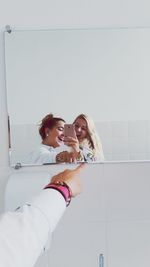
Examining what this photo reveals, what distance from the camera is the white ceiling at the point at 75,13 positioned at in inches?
52.7

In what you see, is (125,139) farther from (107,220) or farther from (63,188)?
(63,188)

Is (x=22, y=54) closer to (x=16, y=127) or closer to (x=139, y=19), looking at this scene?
(x=16, y=127)

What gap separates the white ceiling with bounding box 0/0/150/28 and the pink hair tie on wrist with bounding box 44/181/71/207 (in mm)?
663

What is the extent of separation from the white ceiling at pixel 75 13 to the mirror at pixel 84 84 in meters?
0.03

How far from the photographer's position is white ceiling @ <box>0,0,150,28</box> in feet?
4.39

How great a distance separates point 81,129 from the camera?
1378mm

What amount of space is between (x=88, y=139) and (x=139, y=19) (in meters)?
0.51

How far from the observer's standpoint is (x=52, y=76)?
136 cm

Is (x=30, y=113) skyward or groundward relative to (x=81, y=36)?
groundward

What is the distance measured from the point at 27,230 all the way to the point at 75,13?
91cm

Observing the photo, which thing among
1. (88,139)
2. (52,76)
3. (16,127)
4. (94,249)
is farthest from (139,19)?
(94,249)

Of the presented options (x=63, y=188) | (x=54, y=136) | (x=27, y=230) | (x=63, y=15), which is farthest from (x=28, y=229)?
(x=63, y=15)

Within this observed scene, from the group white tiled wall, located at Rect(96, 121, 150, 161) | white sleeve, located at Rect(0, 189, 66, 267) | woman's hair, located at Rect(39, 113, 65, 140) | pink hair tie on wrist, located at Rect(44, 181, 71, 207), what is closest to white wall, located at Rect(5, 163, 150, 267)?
white tiled wall, located at Rect(96, 121, 150, 161)

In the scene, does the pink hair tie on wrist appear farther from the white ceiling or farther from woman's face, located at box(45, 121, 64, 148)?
the white ceiling
